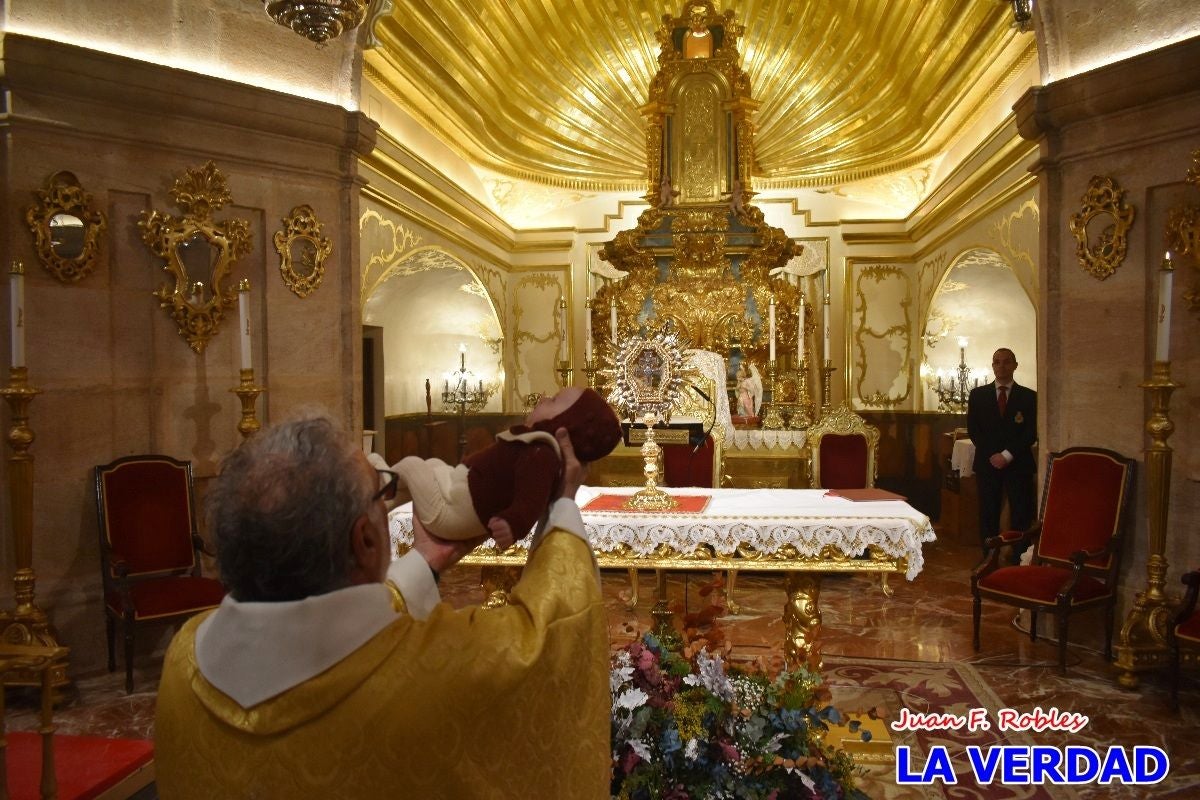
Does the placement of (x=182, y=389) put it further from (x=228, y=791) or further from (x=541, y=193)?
(x=541, y=193)

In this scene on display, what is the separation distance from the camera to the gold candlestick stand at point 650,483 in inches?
154

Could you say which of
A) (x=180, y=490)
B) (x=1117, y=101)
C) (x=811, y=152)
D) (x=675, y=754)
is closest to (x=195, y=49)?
(x=180, y=490)

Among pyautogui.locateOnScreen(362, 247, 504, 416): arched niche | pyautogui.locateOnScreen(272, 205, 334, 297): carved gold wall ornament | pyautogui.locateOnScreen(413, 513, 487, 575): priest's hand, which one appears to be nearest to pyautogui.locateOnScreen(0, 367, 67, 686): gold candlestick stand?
pyautogui.locateOnScreen(272, 205, 334, 297): carved gold wall ornament

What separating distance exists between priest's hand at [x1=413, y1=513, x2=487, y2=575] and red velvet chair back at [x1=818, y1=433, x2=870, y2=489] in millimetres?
5383

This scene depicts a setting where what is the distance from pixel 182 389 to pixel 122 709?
186cm

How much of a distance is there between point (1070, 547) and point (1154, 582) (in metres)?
0.51

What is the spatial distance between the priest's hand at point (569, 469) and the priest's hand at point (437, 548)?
22 cm

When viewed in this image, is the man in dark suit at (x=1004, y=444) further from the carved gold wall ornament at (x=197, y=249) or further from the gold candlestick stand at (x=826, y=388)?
the carved gold wall ornament at (x=197, y=249)

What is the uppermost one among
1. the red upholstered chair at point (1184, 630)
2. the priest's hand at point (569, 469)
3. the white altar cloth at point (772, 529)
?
the priest's hand at point (569, 469)

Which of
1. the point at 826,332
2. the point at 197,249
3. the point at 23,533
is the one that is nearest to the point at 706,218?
the point at 826,332

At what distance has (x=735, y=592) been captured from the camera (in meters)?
6.32

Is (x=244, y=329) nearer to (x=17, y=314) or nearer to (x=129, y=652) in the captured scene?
(x=17, y=314)

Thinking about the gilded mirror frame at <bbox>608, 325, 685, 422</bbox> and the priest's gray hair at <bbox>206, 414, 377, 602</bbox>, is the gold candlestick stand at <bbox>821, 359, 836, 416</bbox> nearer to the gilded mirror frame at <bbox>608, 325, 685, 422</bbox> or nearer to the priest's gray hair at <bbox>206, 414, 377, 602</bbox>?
the gilded mirror frame at <bbox>608, 325, 685, 422</bbox>

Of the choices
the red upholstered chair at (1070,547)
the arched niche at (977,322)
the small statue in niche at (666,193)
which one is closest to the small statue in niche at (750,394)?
the arched niche at (977,322)
